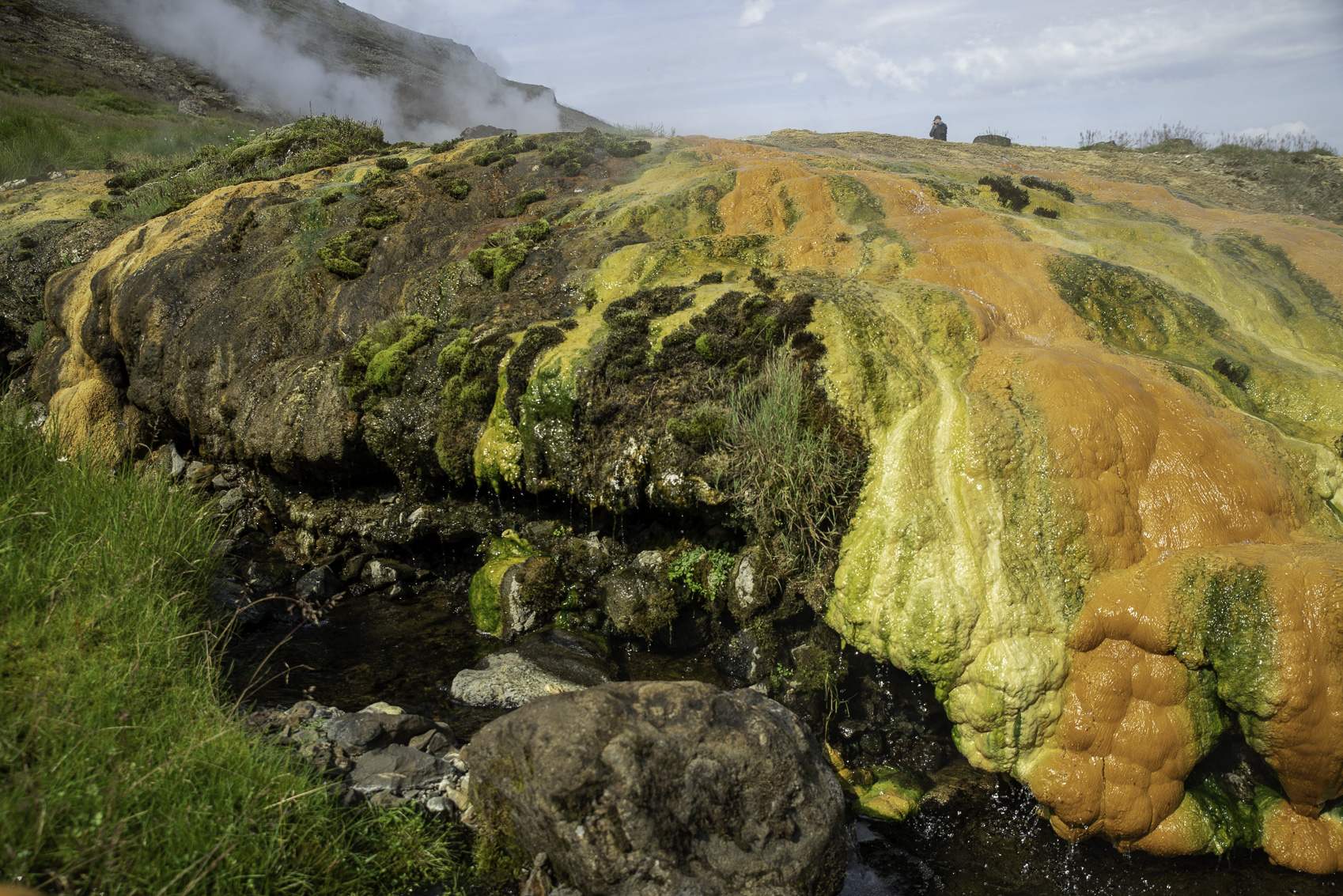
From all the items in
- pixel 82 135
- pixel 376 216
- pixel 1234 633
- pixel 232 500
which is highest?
pixel 82 135

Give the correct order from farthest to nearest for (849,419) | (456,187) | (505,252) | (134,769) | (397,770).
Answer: (456,187)
(505,252)
(849,419)
(397,770)
(134,769)

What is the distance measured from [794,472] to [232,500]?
8.61 meters

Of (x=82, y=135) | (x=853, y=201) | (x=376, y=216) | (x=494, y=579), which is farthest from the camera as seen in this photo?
(x=82, y=135)

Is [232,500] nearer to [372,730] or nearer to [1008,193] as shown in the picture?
[372,730]

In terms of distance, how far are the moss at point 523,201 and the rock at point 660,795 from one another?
413 inches

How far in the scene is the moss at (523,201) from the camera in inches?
514

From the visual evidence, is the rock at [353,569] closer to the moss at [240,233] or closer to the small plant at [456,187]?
the moss at [240,233]

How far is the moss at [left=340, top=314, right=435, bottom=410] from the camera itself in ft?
31.0

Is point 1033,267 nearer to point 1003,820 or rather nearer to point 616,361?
point 616,361

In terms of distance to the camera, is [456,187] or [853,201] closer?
[853,201]

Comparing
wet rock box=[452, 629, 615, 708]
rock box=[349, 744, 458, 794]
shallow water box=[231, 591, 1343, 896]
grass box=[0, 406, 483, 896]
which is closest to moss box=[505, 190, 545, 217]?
wet rock box=[452, 629, 615, 708]

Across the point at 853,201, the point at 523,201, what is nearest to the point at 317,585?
the point at 523,201

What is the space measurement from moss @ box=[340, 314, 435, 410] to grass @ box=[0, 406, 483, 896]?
13.2 feet

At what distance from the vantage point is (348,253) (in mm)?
11844
